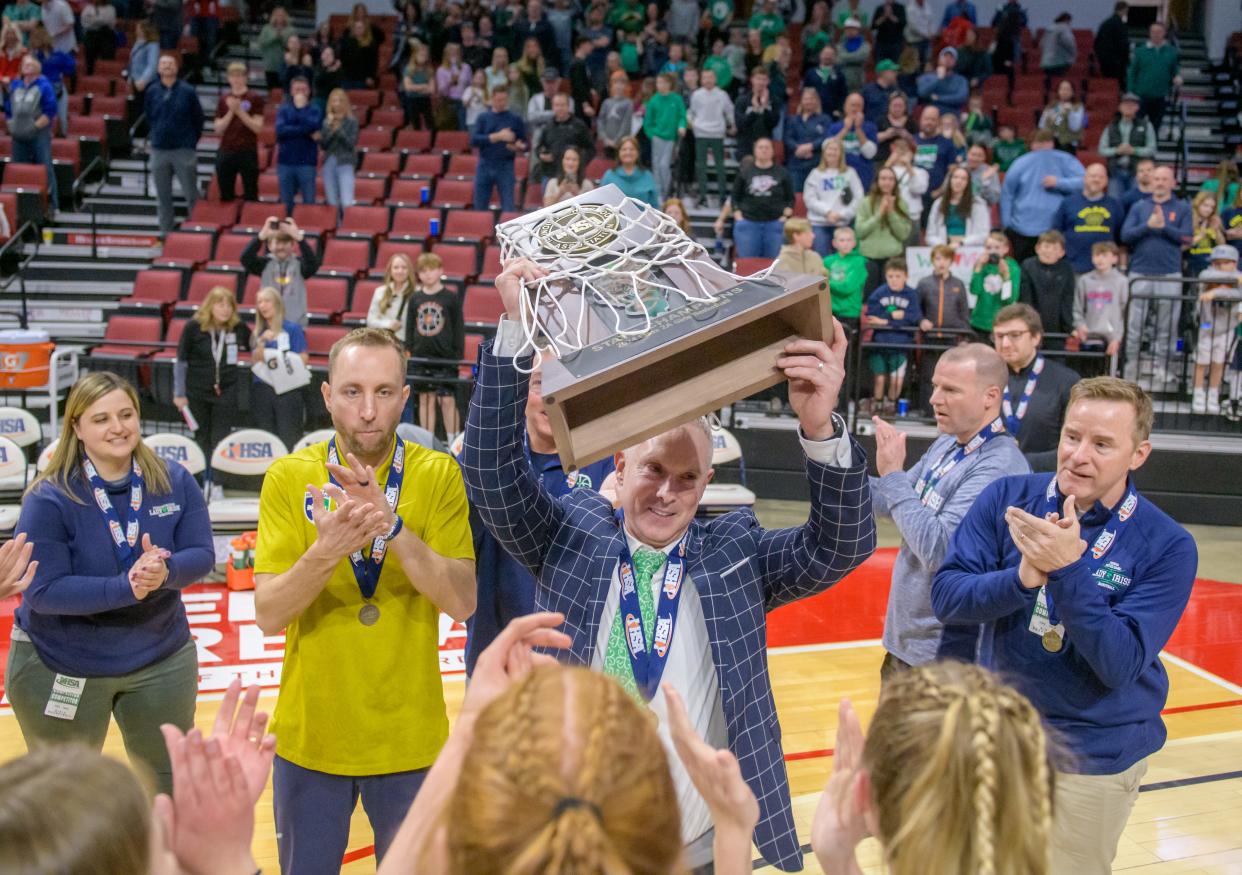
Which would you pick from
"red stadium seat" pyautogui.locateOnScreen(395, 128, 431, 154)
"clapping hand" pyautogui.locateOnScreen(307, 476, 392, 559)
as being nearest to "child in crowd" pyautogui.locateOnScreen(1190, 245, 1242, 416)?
"red stadium seat" pyautogui.locateOnScreen(395, 128, 431, 154)

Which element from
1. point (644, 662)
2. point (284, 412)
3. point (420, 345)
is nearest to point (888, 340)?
point (420, 345)

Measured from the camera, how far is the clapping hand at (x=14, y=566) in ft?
10.4

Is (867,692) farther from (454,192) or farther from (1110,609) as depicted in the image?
(454,192)

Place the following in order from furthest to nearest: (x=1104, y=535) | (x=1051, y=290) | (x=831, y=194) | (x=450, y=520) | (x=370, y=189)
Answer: (x=370, y=189) < (x=831, y=194) < (x=1051, y=290) < (x=450, y=520) < (x=1104, y=535)

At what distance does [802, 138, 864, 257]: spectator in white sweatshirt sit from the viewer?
10.7 meters

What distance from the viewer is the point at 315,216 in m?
12.4

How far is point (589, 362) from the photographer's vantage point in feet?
6.75

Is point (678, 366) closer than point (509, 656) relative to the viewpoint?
No

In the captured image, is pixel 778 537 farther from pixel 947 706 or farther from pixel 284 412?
pixel 284 412

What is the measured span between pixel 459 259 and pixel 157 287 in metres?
2.81

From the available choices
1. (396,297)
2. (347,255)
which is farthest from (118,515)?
(347,255)

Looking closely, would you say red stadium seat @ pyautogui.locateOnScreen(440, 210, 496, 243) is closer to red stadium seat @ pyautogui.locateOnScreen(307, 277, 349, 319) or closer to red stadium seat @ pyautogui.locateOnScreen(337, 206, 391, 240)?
red stadium seat @ pyautogui.locateOnScreen(337, 206, 391, 240)

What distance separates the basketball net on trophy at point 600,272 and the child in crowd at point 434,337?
6.75 metres

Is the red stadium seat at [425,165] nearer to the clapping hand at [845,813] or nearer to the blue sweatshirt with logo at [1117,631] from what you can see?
the blue sweatshirt with logo at [1117,631]
